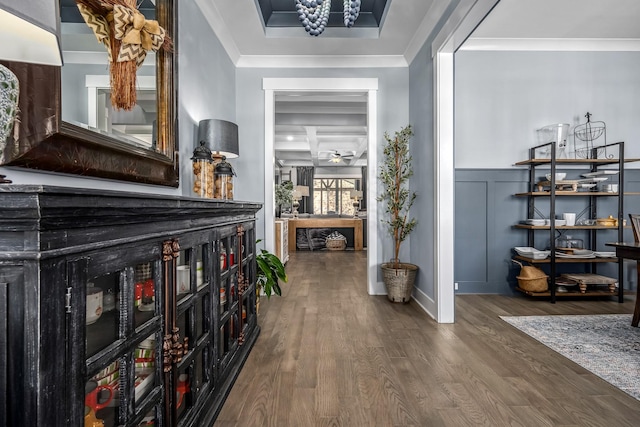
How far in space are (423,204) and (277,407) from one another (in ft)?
7.85

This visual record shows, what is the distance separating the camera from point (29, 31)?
70 centimetres

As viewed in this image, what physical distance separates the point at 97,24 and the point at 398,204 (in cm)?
297

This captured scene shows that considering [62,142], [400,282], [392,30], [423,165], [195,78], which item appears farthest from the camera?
[400,282]

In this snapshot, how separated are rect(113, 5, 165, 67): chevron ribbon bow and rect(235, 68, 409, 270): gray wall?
7.22 ft

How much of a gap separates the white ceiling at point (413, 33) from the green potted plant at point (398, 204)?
3.06 feet

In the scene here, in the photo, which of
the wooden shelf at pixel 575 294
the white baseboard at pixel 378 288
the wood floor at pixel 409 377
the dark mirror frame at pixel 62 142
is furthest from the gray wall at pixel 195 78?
the wooden shelf at pixel 575 294

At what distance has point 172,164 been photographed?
7.24 feet

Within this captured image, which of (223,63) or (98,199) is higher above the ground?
(223,63)

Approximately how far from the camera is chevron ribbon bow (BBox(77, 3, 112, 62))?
1.44 meters

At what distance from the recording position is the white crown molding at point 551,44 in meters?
3.93

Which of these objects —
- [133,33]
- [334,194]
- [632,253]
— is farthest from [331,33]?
[334,194]

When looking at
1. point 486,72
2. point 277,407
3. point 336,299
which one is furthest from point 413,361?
point 486,72

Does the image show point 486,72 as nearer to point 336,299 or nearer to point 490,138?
point 490,138

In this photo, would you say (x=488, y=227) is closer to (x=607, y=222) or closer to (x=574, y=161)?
(x=574, y=161)
